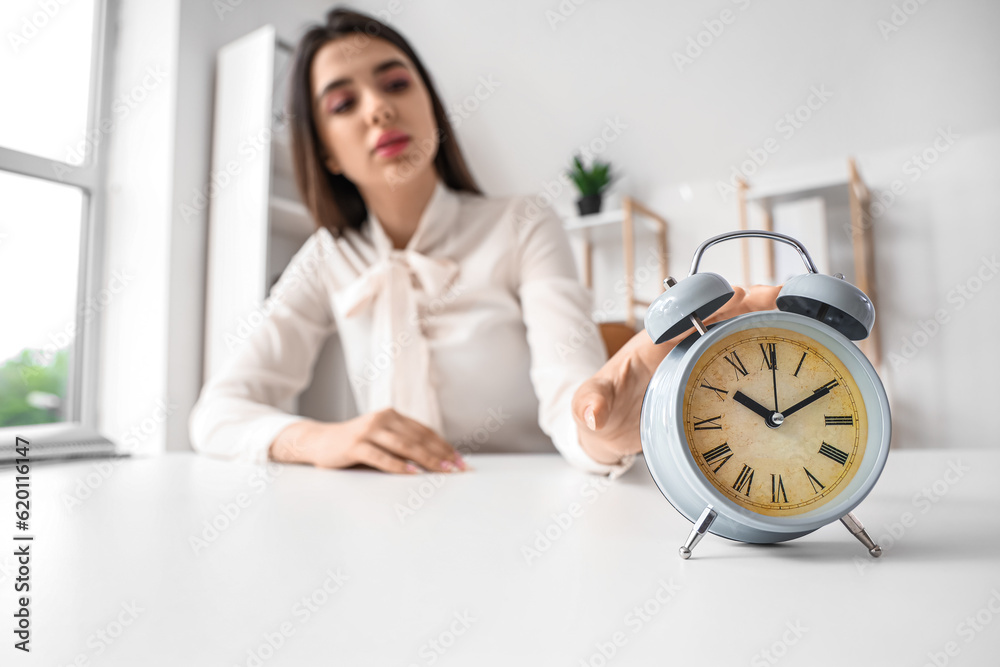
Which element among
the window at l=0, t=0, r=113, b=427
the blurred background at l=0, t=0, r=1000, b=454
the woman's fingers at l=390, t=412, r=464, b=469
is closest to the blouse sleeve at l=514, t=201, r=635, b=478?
the woman's fingers at l=390, t=412, r=464, b=469

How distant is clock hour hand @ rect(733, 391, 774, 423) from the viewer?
1.03 feet

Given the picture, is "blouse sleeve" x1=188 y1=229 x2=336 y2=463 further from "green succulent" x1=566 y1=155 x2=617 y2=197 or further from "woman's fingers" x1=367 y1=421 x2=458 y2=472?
"green succulent" x1=566 y1=155 x2=617 y2=197

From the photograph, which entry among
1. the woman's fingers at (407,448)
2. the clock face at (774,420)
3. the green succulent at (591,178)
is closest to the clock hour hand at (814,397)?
the clock face at (774,420)

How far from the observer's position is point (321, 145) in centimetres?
128

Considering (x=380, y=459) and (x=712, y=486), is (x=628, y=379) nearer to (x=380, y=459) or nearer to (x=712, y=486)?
(x=712, y=486)

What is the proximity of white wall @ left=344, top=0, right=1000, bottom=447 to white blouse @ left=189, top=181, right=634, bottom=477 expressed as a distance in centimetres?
135

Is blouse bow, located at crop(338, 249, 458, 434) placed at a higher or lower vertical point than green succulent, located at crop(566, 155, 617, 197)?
lower

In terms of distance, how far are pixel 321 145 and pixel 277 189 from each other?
39.5 inches

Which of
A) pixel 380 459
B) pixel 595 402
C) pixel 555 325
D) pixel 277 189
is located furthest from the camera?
pixel 277 189

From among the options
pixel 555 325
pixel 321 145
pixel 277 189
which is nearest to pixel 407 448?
pixel 555 325

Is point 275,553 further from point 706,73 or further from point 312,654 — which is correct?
point 706,73

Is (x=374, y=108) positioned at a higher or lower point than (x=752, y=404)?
higher

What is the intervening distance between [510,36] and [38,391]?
2332 millimetres

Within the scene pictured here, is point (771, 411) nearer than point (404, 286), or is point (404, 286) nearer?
point (771, 411)
